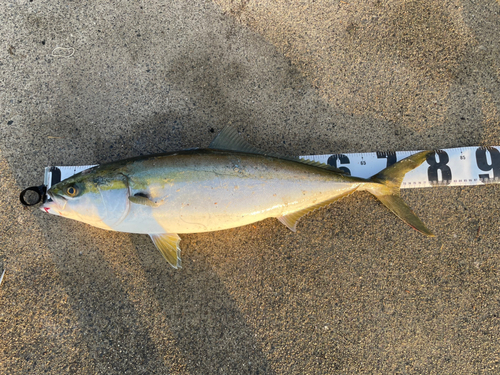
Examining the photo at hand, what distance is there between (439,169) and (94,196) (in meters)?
3.21

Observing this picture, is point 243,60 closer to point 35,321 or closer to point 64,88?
point 64,88

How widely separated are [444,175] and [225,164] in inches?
86.3

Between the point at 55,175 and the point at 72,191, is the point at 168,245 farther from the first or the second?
the point at 55,175

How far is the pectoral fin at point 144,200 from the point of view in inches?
92.7

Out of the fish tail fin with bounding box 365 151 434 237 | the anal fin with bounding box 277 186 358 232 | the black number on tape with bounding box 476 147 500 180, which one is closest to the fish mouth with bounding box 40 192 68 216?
the anal fin with bounding box 277 186 358 232

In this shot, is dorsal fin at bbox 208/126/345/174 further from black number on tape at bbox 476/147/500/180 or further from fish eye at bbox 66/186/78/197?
black number on tape at bbox 476/147/500/180

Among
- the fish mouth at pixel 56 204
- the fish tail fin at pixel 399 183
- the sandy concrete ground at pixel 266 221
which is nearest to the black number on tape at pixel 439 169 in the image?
the sandy concrete ground at pixel 266 221

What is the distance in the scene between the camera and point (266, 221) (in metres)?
2.90

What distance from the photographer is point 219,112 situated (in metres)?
3.04

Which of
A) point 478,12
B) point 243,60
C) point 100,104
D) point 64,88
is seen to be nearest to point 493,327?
point 478,12

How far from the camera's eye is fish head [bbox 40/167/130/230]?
2.37m

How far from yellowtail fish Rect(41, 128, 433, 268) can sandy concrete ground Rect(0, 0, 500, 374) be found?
38cm

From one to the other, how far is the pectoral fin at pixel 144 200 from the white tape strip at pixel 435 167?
0.97 meters

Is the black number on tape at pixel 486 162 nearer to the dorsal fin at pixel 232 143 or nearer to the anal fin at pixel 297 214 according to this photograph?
the anal fin at pixel 297 214
